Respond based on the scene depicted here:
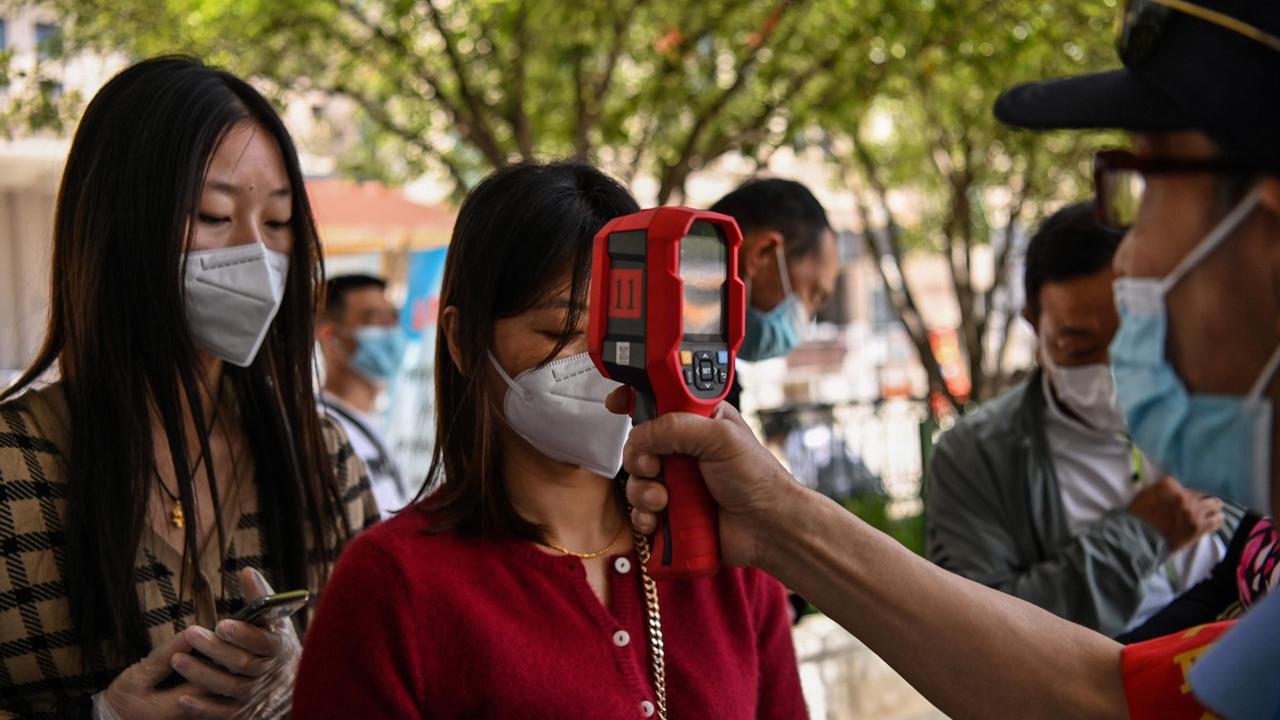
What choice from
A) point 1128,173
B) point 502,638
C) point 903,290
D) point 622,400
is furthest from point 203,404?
point 903,290

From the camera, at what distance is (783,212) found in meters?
3.74

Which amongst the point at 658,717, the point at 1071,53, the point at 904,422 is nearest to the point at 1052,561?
the point at 658,717

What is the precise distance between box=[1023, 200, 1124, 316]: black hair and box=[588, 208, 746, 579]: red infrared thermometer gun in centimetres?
154

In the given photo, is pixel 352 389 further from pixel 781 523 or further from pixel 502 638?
pixel 781 523

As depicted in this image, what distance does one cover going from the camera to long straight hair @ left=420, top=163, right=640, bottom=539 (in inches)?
80.7

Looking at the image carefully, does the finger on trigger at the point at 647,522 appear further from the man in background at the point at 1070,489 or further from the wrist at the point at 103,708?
the man in background at the point at 1070,489

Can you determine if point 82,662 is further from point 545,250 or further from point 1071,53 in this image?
point 1071,53

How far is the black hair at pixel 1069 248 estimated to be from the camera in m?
3.00

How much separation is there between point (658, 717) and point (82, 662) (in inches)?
37.8

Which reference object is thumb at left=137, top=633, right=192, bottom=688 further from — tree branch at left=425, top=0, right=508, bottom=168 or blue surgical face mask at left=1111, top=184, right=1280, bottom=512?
tree branch at left=425, top=0, right=508, bottom=168

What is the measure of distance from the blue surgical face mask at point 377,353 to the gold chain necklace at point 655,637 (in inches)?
151

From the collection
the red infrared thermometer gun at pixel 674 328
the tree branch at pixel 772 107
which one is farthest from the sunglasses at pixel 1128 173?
the tree branch at pixel 772 107

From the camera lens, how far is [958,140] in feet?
30.2

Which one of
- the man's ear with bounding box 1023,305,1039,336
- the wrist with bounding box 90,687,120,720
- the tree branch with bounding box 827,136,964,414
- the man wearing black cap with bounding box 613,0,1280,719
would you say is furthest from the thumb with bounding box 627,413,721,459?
the tree branch with bounding box 827,136,964,414
